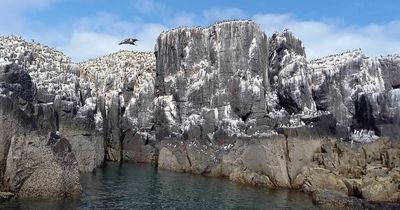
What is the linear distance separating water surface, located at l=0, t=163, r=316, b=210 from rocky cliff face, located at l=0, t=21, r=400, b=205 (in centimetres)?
270

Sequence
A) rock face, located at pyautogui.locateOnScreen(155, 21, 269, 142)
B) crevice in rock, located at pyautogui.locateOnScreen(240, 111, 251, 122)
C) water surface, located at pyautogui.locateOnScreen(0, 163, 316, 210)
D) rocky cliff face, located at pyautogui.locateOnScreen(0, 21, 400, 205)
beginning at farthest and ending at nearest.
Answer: rock face, located at pyautogui.locateOnScreen(155, 21, 269, 142) < crevice in rock, located at pyautogui.locateOnScreen(240, 111, 251, 122) < rocky cliff face, located at pyautogui.locateOnScreen(0, 21, 400, 205) < water surface, located at pyautogui.locateOnScreen(0, 163, 316, 210)

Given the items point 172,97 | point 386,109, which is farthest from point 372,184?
point 172,97

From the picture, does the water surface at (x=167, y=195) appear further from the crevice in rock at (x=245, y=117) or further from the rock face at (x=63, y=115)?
the crevice in rock at (x=245, y=117)

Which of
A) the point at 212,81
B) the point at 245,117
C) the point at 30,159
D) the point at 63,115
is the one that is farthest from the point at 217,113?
the point at 30,159

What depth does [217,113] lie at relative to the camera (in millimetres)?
84000

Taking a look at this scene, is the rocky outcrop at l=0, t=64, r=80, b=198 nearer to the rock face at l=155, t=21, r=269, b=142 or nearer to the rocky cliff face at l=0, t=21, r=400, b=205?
the rocky cliff face at l=0, t=21, r=400, b=205

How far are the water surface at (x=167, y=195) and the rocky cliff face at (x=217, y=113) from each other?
270 cm

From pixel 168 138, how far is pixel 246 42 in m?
22.1

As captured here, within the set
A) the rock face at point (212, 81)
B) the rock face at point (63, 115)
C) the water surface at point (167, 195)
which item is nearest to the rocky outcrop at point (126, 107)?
the rock face at point (63, 115)

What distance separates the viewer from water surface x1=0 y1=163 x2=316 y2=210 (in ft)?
139

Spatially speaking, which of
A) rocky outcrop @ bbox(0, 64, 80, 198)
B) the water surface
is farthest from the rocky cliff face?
the water surface

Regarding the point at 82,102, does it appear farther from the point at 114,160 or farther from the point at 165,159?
the point at 114,160

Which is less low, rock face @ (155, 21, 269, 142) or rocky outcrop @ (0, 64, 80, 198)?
rock face @ (155, 21, 269, 142)

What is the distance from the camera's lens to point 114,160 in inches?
3775
